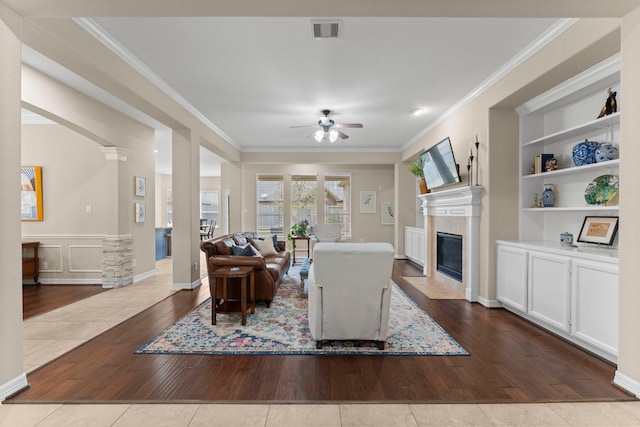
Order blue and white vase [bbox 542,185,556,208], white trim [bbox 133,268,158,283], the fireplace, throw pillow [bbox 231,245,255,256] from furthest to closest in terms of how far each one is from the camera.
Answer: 1. white trim [bbox 133,268,158,283]
2. the fireplace
3. throw pillow [bbox 231,245,255,256]
4. blue and white vase [bbox 542,185,556,208]

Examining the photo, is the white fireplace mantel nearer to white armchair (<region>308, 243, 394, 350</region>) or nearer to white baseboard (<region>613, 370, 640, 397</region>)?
white baseboard (<region>613, 370, 640, 397</region>)

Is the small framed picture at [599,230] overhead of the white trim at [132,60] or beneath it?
beneath

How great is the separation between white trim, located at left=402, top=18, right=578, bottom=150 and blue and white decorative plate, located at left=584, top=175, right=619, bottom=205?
138cm

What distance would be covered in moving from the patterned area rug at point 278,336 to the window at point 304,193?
5343mm

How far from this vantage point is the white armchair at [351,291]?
254 cm

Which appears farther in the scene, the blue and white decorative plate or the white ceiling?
the blue and white decorative plate

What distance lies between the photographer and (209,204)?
12102 mm

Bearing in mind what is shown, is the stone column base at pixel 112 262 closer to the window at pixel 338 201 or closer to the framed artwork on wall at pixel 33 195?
the framed artwork on wall at pixel 33 195

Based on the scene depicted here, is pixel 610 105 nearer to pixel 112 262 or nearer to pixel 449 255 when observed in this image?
pixel 449 255

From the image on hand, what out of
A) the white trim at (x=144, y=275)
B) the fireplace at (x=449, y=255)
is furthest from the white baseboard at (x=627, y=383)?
the white trim at (x=144, y=275)

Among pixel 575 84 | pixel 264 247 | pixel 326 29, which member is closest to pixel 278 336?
pixel 264 247

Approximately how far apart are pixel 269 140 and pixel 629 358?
6346 millimetres

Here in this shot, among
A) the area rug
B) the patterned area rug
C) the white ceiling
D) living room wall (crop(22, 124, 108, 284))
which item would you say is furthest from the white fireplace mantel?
living room wall (crop(22, 124, 108, 284))

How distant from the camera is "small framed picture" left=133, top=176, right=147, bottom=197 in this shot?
5391mm
